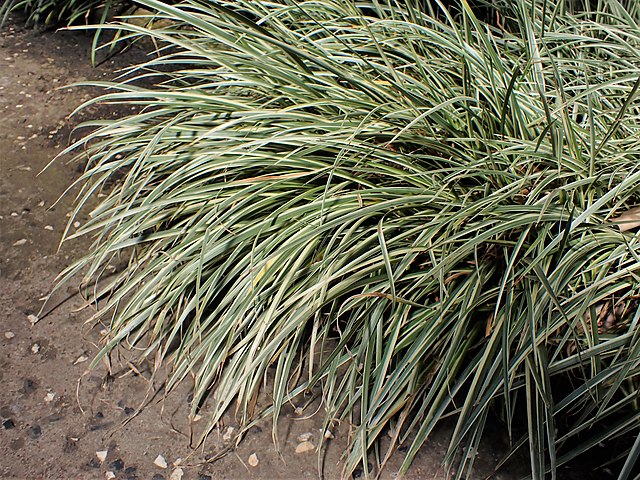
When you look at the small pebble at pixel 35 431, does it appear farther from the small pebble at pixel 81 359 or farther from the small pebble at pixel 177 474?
the small pebble at pixel 177 474

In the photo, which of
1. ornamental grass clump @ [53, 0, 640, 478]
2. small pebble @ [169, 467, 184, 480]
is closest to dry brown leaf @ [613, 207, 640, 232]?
ornamental grass clump @ [53, 0, 640, 478]

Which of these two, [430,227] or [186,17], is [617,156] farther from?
[186,17]

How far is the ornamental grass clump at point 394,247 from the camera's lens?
1647mm

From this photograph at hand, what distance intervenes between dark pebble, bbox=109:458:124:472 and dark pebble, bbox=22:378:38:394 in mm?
334

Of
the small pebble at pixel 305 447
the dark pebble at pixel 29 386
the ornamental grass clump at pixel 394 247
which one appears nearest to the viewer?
the ornamental grass clump at pixel 394 247

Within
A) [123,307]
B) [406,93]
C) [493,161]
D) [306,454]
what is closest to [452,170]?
[493,161]

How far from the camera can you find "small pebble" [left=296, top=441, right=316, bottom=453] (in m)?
1.76

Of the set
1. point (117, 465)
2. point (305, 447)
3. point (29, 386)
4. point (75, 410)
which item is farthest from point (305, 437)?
point (29, 386)

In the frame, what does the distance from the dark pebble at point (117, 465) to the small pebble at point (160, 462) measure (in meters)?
0.08

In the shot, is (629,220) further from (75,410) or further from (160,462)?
(75,410)

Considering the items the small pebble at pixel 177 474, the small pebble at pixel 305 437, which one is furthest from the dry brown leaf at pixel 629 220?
the small pebble at pixel 177 474

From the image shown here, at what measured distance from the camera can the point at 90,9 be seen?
358cm

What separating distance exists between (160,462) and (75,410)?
282 millimetres

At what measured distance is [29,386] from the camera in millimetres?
1916
